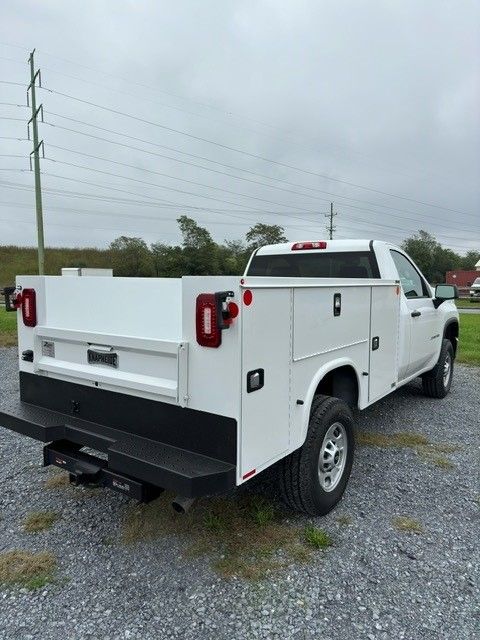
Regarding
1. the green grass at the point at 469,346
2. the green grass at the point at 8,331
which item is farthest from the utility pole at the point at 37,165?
the green grass at the point at 469,346

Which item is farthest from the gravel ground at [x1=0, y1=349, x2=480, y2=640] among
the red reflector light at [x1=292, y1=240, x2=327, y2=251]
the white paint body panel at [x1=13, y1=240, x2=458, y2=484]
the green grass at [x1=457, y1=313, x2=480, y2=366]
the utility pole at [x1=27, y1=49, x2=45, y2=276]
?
the utility pole at [x1=27, y1=49, x2=45, y2=276]

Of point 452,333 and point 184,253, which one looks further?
point 184,253

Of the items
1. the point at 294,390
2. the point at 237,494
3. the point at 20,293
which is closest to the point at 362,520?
the point at 237,494

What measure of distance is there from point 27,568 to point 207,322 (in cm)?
181

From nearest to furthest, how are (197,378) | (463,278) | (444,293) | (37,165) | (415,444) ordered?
(197,378), (415,444), (444,293), (37,165), (463,278)

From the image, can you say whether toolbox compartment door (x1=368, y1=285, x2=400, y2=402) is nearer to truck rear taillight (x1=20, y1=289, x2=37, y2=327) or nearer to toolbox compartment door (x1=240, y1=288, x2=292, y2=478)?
toolbox compartment door (x1=240, y1=288, x2=292, y2=478)

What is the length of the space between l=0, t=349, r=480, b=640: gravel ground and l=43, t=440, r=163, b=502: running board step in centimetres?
47

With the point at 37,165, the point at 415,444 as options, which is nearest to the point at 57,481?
the point at 415,444

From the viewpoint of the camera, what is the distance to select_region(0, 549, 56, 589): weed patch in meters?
2.68

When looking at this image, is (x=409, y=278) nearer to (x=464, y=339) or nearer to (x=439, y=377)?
(x=439, y=377)

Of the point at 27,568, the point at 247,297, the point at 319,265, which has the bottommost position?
the point at 27,568

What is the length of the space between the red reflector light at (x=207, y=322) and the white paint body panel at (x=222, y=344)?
0.12 feet

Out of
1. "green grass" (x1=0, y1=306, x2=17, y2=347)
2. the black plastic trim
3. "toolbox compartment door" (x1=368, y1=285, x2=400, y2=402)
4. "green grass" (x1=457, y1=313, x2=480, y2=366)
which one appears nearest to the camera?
the black plastic trim

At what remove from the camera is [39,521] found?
130 inches
